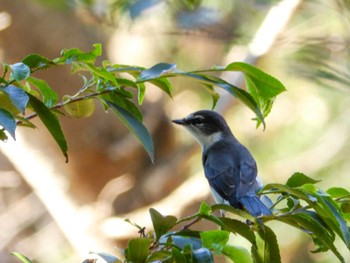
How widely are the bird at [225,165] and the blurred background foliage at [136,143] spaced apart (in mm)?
1185

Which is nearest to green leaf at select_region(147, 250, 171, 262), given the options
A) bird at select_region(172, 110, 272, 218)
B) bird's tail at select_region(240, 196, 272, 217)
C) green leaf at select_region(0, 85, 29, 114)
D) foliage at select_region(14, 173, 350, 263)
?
foliage at select_region(14, 173, 350, 263)

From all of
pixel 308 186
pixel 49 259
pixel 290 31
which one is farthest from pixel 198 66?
pixel 308 186

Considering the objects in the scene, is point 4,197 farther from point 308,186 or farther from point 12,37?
point 308,186

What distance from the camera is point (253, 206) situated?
179 centimetres

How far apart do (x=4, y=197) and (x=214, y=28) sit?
3202mm

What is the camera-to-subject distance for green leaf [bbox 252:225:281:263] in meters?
1.05

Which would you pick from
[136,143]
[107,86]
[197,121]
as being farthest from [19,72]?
[136,143]

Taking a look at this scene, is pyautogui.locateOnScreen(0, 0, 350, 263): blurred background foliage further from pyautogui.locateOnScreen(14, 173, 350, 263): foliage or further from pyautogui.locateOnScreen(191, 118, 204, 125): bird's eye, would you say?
pyautogui.locateOnScreen(14, 173, 350, 263): foliage

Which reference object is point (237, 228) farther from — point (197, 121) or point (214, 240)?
point (197, 121)

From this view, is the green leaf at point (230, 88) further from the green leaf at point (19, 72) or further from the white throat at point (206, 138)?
the white throat at point (206, 138)

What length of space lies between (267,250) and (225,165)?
1462mm

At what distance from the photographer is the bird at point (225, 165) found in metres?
2.20

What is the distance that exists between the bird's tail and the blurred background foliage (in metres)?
2.24

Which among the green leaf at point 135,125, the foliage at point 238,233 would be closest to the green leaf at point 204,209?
the foliage at point 238,233
